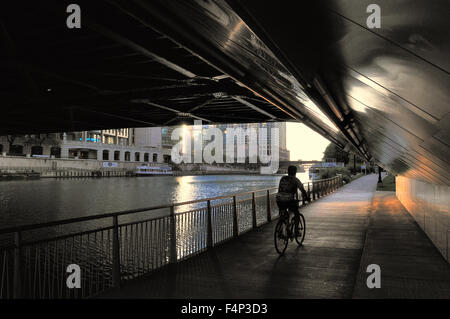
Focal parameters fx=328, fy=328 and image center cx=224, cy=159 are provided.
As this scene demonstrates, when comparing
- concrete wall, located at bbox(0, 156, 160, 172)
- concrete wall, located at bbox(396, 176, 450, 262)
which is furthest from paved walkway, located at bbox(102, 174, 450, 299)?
concrete wall, located at bbox(0, 156, 160, 172)

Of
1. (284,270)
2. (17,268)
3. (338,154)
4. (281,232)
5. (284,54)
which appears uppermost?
(338,154)

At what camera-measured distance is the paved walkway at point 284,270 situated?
5035 mm

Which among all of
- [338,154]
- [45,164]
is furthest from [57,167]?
[338,154]

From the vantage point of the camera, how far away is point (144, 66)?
12977 millimetres

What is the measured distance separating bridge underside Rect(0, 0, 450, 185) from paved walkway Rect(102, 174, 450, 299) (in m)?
2.14

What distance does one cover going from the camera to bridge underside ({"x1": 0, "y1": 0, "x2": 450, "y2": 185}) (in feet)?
8.22

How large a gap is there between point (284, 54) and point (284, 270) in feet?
13.9

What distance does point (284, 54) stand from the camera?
11.4ft

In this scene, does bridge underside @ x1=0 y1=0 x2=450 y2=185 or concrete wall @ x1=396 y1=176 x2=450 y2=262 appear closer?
bridge underside @ x1=0 y1=0 x2=450 y2=185

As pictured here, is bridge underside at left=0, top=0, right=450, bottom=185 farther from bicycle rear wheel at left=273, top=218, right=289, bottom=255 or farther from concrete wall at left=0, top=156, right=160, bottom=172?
concrete wall at left=0, top=156, right=160, bottom=172

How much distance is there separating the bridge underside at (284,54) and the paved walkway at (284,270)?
7.03ft

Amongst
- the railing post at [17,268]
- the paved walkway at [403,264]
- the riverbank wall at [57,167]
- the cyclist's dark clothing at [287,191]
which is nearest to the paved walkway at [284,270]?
the paved walkway at [403,264]

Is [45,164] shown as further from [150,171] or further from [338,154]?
[338,154]
